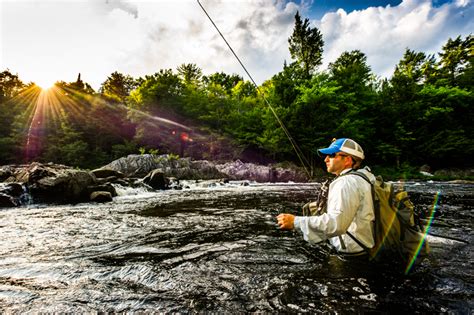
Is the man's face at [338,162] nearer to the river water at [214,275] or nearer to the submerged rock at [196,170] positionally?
the river water at [214,275]

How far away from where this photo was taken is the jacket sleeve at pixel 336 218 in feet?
7.94

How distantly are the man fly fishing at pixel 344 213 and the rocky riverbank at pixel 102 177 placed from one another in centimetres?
1033

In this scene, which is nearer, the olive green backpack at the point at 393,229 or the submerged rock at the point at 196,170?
the olive green backpack at the point at 393,229

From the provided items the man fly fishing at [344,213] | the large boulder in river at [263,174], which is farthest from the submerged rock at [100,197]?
the large boulder in river at [263,174]

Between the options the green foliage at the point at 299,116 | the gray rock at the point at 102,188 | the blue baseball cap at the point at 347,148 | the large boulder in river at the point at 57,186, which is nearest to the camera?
the blue baseball cap at the point at 347,148

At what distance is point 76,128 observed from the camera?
36.5m

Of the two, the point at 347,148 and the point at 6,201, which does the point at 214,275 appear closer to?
the point at 347,148

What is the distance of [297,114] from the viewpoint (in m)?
29.0

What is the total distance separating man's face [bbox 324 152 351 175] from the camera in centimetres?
288

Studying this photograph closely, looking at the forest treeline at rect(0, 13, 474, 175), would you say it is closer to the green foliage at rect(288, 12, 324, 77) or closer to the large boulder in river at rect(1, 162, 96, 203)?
the green foliage at rect(288, 12, 324, 77)

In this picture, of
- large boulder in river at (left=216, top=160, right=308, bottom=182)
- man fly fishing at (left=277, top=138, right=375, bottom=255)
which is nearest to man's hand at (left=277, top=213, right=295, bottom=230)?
man fly fishing at (left=277, top=138, right=375, bottom=255)

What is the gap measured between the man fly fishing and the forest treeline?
25.7 m

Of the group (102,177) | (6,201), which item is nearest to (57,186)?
(6,201)

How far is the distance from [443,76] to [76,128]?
59.4m
